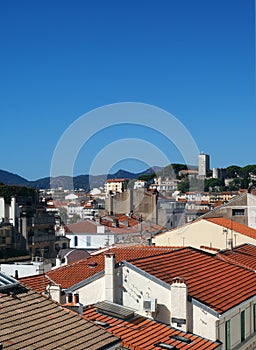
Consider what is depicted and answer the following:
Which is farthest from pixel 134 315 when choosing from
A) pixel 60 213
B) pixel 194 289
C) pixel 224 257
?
pixel 60 213

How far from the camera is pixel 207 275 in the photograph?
57.6 ft

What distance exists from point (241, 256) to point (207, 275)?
534cm

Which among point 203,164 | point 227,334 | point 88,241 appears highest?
point 203,164

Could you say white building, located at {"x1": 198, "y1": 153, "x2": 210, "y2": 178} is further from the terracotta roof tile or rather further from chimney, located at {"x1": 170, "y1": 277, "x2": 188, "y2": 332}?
the terracotta roof tile

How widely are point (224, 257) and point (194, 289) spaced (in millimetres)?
5643

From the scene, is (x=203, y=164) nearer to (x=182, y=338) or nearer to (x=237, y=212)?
(x=237, y=212)

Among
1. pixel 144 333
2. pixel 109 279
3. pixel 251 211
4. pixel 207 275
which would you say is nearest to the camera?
pixel 144 333

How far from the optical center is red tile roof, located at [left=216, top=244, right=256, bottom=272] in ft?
68.7

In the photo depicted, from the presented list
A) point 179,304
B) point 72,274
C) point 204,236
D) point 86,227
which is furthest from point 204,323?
point 86,227

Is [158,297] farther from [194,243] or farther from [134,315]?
[194,243]

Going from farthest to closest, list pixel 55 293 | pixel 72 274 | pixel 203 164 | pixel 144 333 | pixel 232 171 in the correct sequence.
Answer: pixel 232 171, pixel 203 164, pixel 72 274, pixel 55 293, pixel 144 333

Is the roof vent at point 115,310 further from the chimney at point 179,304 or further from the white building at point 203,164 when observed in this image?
the white building at point 203,164

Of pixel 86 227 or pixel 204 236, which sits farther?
pixel 86 227

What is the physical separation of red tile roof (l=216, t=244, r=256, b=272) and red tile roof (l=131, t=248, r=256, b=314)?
1.50 m
